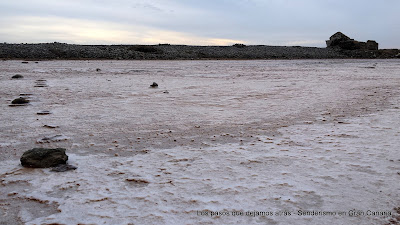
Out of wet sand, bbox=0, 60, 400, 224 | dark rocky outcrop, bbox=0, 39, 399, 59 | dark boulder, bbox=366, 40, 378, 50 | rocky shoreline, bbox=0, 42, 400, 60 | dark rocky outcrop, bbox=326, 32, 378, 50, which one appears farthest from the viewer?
dark boulder, bbox=366, 40, 378, 50

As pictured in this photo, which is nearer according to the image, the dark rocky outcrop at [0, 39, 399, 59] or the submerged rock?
the submerged rock

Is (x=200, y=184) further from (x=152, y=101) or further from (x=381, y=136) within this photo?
(x=152, y=101)

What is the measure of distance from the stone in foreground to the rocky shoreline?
18.7 meters

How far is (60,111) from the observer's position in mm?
4379

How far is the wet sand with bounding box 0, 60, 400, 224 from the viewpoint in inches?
72.1

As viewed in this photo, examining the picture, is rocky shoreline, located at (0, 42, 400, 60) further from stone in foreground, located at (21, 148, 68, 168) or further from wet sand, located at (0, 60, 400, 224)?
stone in foreground, located at (21, 148, 68, 168)

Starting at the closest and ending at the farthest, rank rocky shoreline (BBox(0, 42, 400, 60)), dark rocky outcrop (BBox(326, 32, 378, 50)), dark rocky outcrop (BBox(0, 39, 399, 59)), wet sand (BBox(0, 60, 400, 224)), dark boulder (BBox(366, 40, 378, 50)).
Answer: wet sand (BBox(0, 60, 400, 224)) → rocky shoreline (BBox(0, 42, 400, 60)) → dark rocky outcrop (BBox(0, 39, 399, 59)) → dark rocky outcrop (BBox(326, 32, 378, 50)) → dark boulder (BBox(366, 40, 378, 50))

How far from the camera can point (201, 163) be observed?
8.29ft

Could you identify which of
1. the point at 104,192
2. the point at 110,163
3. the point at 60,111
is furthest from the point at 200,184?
the point at 60,111

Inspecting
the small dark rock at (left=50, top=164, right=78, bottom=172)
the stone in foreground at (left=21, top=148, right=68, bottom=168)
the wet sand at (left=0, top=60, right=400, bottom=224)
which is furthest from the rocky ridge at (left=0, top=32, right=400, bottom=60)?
the small dark rock at (left=50, top=164, right=78, bottom=172)

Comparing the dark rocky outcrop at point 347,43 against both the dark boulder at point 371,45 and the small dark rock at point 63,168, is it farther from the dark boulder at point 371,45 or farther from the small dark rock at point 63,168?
the small dark rock at point 63,168

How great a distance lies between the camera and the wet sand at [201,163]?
1.83 meters

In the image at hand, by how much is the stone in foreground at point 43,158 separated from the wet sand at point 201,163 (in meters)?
0.08

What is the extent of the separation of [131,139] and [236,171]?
1.19 meters
